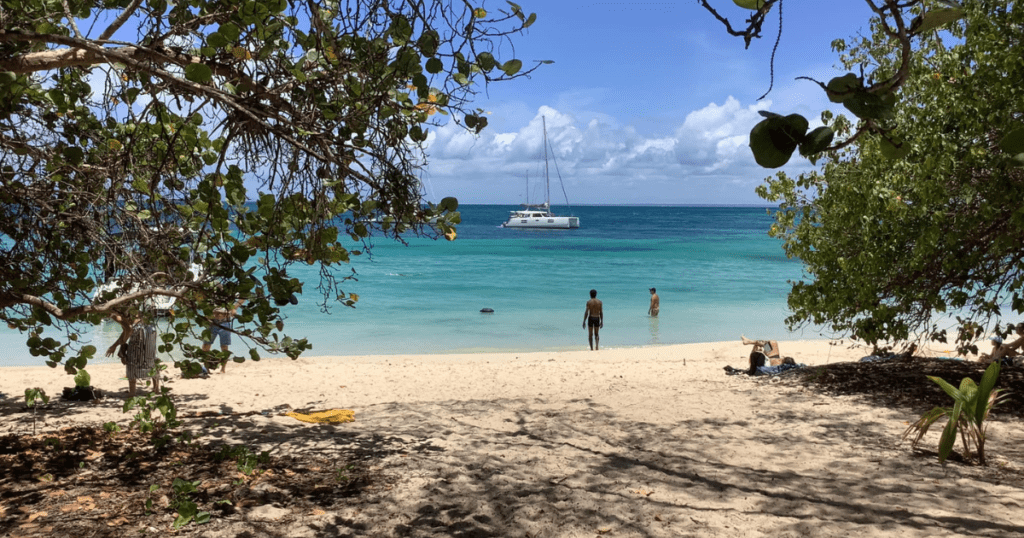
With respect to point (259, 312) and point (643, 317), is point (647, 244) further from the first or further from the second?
point (259, 312)

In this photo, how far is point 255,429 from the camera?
256 inches

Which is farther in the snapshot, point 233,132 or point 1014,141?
point 233,132

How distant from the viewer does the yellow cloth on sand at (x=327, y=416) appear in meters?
6.86

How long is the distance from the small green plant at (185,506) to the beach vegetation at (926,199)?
5.34m

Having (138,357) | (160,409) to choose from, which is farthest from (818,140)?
(138,357)

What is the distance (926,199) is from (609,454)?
12.0ft

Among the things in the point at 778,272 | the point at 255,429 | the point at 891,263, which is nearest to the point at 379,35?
the point at 255,429

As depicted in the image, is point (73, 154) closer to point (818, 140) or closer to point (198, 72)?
point (198, 72)

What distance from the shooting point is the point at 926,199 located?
6.17 meters

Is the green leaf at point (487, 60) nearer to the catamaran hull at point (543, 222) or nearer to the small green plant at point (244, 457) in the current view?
the small green plant at point (244, 457)

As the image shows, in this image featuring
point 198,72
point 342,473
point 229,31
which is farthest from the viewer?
point 342,473

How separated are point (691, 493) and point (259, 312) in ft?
9.68

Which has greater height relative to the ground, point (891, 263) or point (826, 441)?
point (891, 263)

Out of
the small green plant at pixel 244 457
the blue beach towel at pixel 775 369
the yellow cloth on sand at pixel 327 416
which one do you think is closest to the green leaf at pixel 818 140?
the small green plant at pixel 244 457
